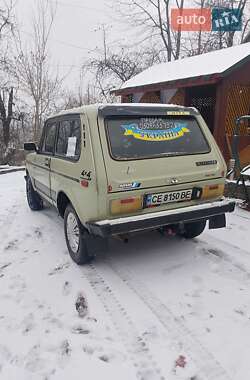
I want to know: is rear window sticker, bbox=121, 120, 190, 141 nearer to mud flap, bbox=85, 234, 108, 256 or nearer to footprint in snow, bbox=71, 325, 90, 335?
mud flap, bbox=85, 234, 108, 256

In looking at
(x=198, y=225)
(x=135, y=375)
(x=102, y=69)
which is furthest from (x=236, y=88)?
(x=102, y=69)

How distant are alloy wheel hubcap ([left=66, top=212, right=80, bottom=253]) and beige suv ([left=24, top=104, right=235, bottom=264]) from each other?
0.01 metres

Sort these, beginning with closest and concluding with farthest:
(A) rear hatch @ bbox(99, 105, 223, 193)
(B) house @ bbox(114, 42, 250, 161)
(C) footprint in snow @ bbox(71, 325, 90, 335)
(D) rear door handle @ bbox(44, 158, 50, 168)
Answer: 1. (C) footprint in snow @ bbox(71, 325, 90, 335)
2. (A) rear hatch @ bbox(99, 105, 223, 193)
3. (D) rear door handle @ bbox(44, 158, 50, 168)
4. (B) house @ bbox(114, 42, 250, 161)

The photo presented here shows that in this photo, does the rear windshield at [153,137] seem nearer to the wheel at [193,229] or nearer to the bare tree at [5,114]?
the wheel at [193,229]

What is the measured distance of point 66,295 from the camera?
129 inches

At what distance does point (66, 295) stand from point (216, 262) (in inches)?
72.5

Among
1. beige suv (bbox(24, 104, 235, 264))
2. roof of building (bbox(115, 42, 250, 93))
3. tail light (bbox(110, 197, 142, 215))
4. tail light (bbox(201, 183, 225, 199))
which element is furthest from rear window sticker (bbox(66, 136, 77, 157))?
roof of building (bbox(115, 42, 250, 93))

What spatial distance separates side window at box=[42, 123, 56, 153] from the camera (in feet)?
15.5

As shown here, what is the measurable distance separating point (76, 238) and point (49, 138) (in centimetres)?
185

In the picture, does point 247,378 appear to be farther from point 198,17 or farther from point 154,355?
point 198,17

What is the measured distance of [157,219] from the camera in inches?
131

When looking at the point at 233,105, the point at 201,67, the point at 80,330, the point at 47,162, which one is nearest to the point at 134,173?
the point at 80,330

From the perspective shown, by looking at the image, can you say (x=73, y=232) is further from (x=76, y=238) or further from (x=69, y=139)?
(x=69, y=139)

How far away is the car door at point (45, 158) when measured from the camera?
187 inches
